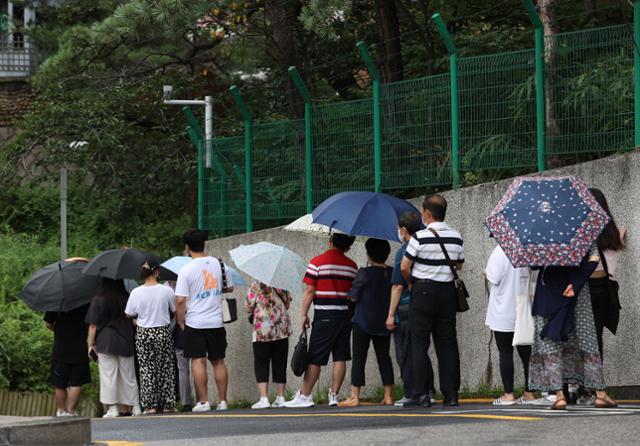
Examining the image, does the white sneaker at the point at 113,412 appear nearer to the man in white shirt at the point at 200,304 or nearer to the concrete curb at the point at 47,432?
the man in white shirt at the point at 200,304

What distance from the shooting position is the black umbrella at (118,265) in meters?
15.9

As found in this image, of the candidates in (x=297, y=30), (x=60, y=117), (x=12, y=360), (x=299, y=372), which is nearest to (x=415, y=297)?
(x=299, y=372)

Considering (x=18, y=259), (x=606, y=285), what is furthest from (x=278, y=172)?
(x=18, y=259)

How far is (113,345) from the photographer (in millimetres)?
16156

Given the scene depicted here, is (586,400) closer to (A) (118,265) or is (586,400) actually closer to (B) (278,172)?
(A) (118,265)

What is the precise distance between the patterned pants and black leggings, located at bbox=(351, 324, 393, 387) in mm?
2585

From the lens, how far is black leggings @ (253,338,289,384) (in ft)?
50.6

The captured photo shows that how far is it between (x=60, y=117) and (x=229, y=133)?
3.35 metres

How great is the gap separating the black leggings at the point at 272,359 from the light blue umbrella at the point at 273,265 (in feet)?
2.15

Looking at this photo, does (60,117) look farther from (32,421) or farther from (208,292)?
(32,421)

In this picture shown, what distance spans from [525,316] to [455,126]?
418 cm

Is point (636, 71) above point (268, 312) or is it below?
above

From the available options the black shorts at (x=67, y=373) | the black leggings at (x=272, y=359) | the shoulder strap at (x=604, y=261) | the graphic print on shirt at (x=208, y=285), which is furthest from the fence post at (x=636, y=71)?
the black shorts at (x=67, y=373)

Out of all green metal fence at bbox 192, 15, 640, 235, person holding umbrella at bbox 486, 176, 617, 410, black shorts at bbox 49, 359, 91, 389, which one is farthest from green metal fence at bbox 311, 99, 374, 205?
person holding umbrella at bbox 486, 176, 617, 410
